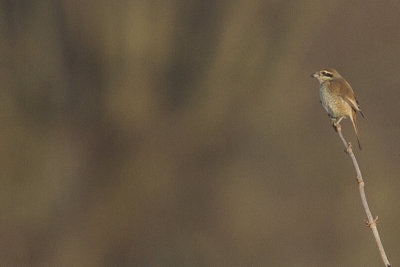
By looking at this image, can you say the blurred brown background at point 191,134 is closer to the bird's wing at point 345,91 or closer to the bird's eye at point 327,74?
the bird's eye at point 327,74

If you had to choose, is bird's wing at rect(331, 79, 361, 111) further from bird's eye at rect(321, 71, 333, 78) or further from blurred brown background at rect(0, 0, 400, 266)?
blurred brown background at rect(0, 0, 400, 266)

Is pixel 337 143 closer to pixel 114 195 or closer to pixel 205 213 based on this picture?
pixel 205 213

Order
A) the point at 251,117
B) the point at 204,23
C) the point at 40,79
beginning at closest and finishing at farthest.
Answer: the point at 40,79 < the point at 204,23 < the point at 251,117

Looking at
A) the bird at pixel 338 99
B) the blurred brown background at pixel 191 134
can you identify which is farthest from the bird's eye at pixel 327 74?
the blurred brown background at pixel 191 134

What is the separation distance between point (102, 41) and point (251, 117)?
3.52 feet

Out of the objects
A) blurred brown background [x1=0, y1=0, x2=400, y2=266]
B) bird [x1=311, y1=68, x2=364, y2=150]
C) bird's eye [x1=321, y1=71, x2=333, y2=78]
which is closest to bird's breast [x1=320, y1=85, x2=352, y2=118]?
bird [x1=311, y1=68, x2=364, y2=150]

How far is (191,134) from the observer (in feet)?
12.5

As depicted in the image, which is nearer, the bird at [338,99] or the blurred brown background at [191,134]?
the bird at [338,99]

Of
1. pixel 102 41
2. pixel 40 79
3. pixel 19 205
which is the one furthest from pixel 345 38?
pixel 19 205

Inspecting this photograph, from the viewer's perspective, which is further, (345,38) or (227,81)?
(345,38)

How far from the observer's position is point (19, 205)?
350cm

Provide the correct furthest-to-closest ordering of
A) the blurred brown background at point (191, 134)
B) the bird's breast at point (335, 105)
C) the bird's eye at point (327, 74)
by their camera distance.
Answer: the blurred brown background at point (191, 134)
the bird's eye at point (327, 74)
the bird's breast at point (335, 105)

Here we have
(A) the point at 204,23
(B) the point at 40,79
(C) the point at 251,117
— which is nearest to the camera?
(B) the point at 40,79

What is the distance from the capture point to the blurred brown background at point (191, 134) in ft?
11.3
